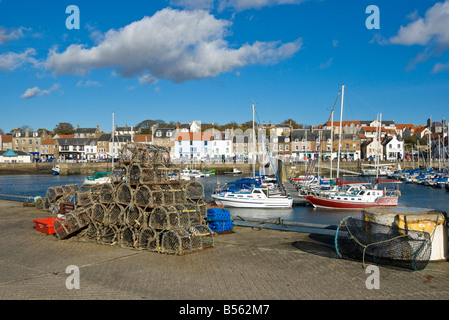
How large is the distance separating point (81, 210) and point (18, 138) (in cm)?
11536

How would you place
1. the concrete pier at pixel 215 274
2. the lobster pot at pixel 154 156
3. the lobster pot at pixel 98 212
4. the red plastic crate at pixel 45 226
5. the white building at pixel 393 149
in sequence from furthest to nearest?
the white building at pixel 393 149 → the red plastic crate at pixel 45 226 → the lobster pot at pixel 154 156 → the lobster pot at pixel 98 212 → the concrete pier at pixel 215 274

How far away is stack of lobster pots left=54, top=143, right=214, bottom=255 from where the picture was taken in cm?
1070

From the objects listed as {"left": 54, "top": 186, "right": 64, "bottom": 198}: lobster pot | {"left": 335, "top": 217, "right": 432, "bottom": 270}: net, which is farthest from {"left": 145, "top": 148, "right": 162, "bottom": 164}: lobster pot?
{"left": 54, "top": 186, "right": 64, "bottom": 198}: lobster pot

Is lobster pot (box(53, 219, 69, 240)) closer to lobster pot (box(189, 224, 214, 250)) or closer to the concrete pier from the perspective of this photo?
the concrete pier

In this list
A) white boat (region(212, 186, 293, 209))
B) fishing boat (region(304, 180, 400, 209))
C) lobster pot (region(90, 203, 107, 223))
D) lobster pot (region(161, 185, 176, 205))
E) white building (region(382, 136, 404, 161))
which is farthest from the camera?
white building (region(382, 136, 404, 161))

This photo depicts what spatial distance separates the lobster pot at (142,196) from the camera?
37.1ft

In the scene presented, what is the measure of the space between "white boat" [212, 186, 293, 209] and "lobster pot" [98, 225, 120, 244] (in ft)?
73.3

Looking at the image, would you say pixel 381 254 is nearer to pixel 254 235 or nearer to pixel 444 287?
pixel 444 287

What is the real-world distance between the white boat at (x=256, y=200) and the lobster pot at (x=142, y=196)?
22.6 meters

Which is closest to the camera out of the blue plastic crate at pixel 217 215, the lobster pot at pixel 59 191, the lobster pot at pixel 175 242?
the lobster pot at pixel 175 242

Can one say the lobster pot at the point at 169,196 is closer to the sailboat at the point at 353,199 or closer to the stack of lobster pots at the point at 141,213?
the stack of lobster pots at the point at 141,213

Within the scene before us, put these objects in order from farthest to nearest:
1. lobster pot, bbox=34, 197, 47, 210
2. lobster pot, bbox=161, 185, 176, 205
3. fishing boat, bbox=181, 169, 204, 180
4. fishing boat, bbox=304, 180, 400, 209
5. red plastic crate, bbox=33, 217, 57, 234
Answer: fishing boat, bbox=181, 169, 204, 180, fishing boat, bbox=304, 180, 400, 209, lobster pot, bbox=34, 197, 47, 210, red plastic crate, bbox=33, 217, 57, 234, lobster pot, bbox=161, 185, 176, 205

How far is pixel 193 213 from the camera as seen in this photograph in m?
12.2

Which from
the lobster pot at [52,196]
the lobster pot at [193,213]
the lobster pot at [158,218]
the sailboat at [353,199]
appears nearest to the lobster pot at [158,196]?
the lobster pot at [158,218]
